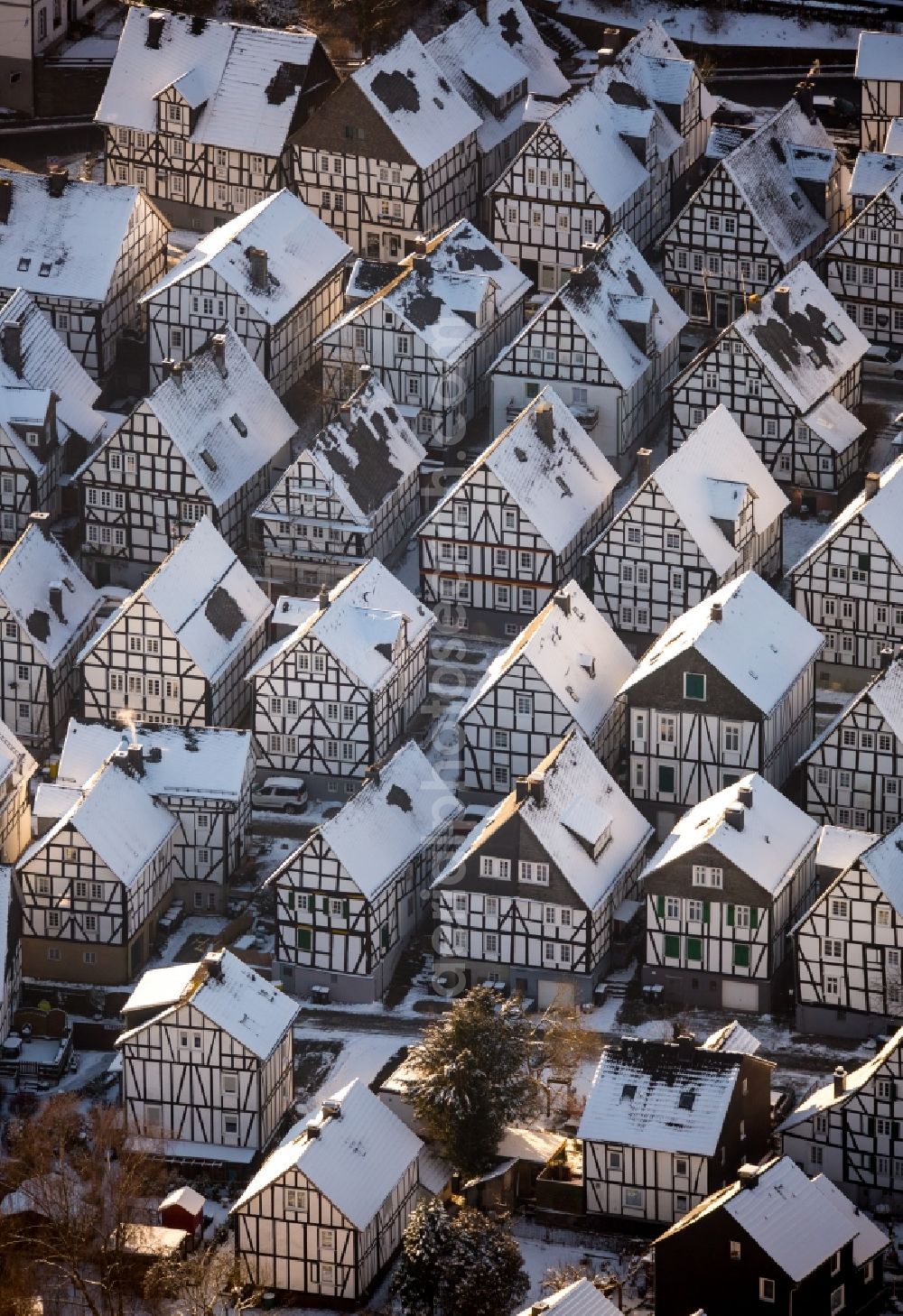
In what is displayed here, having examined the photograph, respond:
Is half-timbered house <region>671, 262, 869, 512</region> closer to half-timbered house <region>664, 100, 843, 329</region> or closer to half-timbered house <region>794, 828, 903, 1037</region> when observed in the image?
half-timbered house <region>664, 100, 843, 329</region>

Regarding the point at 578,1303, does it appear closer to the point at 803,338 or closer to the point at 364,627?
the point at 364,627

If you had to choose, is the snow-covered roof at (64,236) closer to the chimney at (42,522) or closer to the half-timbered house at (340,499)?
the half-timbered house at (340,499)

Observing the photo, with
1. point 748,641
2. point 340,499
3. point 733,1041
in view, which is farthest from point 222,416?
point 733,1041

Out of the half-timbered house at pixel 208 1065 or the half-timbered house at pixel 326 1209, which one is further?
the half-timbered house at pixel 208 1065

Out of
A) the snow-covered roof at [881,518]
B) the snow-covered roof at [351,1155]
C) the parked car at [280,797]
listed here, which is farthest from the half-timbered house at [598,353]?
the snow-covered roof at [351,1155]

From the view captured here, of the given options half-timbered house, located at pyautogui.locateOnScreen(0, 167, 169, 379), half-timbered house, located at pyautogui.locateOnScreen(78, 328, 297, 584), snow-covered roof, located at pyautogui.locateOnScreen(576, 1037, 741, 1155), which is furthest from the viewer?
half-timbered house, located at pyautogui.locateOnScreen(0, 167, 169, 379)

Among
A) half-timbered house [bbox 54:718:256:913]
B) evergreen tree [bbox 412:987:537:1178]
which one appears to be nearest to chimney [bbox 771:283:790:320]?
half-timbered house [bbox 54:718:256:913]
